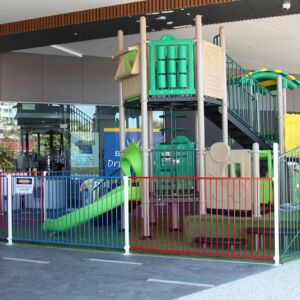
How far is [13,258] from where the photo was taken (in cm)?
870

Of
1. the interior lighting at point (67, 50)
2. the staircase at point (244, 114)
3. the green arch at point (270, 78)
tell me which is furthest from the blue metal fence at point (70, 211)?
the interior lighting at point (67, 50)

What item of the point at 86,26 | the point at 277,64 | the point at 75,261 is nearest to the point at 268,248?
the point at 75,261

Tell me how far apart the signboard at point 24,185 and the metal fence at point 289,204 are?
511 centimetres

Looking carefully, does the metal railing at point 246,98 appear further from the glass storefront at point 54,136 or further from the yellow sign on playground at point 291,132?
the glass storefront at point 54,136

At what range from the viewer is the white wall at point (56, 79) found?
624 inches

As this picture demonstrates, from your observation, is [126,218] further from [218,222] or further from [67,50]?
[67,50]

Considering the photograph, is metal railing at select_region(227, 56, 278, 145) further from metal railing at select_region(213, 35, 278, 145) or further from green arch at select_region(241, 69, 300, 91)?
green arch at select_region(241, 69, 300, 91)

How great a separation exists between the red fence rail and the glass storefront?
677 centimetres

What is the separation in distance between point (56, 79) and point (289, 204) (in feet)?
32.4

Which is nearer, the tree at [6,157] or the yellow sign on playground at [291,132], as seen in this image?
the yellow sign on playground at [291,132]

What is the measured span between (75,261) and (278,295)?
364cm

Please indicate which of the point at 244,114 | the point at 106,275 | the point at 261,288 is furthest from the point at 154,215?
the point at 261,288

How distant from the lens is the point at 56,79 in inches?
653

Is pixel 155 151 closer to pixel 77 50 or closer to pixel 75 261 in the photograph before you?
pixel 75 261
